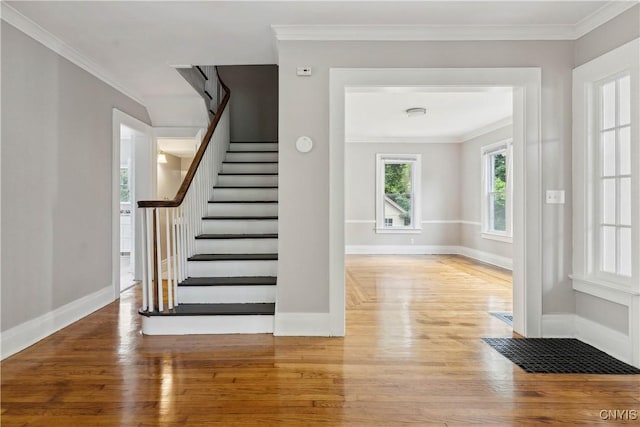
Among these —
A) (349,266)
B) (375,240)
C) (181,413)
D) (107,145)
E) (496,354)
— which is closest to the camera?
(181,413)

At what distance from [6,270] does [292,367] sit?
7.20ft

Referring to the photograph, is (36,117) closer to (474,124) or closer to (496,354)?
(496,354)

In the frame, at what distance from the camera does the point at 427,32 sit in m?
3.12

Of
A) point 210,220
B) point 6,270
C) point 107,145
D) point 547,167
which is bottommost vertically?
point 6,270

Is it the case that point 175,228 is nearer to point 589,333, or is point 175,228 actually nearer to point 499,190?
point 589,333

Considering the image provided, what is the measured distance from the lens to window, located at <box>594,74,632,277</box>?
2.76 meters

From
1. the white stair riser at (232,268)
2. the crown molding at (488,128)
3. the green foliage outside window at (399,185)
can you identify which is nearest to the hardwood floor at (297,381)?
the white stair riser at (232,268)

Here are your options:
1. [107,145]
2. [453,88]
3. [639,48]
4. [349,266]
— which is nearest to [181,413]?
[453,88]

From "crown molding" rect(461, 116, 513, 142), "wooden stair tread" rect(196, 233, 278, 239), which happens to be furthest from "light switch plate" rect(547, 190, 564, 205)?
"crown molding" rect(461, 116, 513, 142)

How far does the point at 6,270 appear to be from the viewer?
279 centimetres

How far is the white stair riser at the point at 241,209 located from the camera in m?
4.54

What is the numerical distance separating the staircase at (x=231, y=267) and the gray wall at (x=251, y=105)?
5.59 ft

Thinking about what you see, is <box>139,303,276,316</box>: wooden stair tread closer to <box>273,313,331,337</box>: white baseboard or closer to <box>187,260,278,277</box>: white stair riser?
<box>273,313,331,337</box>: white baseboard

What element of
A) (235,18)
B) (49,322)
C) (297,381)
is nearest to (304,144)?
(235,18)
